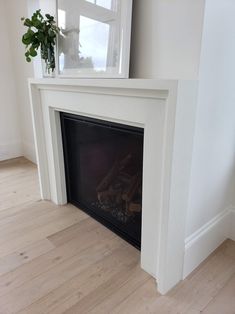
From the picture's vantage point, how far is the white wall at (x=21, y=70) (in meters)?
2.64

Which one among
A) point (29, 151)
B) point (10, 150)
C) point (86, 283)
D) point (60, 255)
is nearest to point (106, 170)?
point (60, 255)

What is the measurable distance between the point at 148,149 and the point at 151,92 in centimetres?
28

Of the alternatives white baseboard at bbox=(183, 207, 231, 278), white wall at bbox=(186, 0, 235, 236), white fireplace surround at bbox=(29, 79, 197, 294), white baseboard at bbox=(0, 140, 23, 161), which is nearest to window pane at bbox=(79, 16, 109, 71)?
white fireplace surround at bbox=(29, 79, 197, 294)

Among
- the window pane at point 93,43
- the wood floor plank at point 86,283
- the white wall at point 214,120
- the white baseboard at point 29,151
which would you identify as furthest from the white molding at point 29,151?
the white wall at point 214,120

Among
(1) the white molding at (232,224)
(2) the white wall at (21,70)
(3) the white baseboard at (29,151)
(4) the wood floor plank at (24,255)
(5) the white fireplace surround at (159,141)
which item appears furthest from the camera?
(3) the white baseboard at (29,151)

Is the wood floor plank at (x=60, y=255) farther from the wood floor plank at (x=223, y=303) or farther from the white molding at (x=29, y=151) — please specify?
the white molding at (x=29, y=151)

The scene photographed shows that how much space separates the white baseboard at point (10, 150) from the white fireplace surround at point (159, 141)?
1949 mm

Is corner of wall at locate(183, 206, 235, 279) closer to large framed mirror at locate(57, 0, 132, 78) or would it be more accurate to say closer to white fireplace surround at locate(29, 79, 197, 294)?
white fireplace surround at locate(29, 79, 197, 294)

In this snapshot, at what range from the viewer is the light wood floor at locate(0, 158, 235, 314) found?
121 cm

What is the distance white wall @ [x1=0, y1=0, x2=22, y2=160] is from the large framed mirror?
5.17ft

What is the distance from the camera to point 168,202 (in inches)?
43.9

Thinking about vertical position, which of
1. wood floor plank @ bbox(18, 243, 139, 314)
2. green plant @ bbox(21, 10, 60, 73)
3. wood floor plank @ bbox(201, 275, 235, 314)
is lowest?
wood floor plank @ bbox(18, 243, 139, 314)

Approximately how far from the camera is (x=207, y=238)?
147cm

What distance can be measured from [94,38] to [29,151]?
2.16 m
